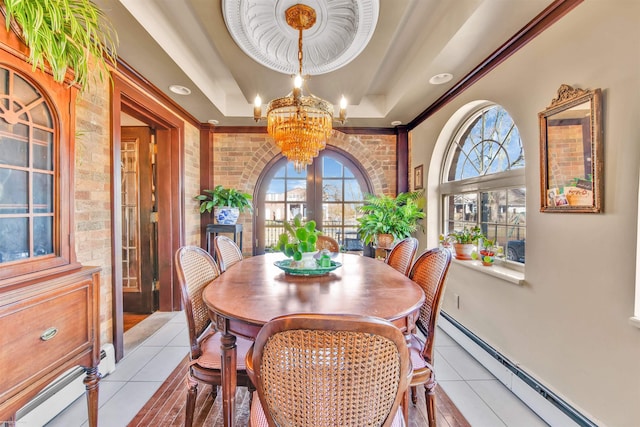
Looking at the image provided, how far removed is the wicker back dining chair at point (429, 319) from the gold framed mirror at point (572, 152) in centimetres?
71

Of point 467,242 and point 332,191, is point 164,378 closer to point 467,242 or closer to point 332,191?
point 467,242

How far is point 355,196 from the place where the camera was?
13.7 feet

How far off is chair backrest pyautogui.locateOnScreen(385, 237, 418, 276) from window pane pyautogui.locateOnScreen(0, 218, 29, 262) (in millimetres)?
2020

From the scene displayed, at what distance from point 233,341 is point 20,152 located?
3.89 ft

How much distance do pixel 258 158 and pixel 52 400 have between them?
3.03 metres

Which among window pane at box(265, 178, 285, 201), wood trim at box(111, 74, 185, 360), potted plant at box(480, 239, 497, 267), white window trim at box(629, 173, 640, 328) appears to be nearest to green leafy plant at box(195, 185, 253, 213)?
wood trim at box(111, 74, 185, 360)

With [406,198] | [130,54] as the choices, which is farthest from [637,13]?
[130,54]

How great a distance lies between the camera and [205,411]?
5.65 ft

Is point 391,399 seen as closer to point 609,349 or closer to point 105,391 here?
point 609,349

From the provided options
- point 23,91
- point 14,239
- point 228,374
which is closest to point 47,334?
point 14,239

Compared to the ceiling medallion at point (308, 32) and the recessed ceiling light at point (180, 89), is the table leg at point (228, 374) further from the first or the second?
the recessed ceiling light at point (180, 89)

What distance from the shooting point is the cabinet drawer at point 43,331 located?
3.35ft

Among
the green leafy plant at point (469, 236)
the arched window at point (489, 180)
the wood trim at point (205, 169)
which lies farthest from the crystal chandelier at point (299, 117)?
the wood trim at point (205, 169)

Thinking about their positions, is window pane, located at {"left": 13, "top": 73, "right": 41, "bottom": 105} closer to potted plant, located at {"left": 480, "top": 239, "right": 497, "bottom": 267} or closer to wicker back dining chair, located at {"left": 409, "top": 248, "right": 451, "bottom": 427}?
wicker back dining chair, located at {"left": 409, "top": 248, "right": 451, "bottom": 427}
